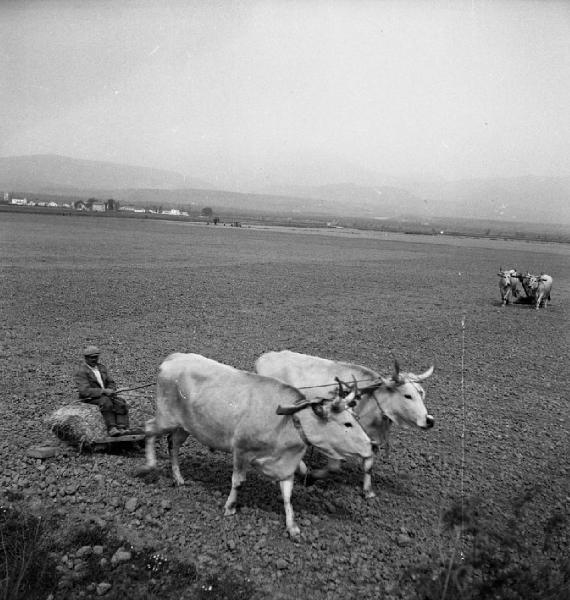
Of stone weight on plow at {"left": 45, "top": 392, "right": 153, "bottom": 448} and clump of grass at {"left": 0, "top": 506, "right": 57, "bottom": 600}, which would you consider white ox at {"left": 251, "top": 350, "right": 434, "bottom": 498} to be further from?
clump of grass at {"left": 0, "top": 506, "right": 57, "bottom": 600}

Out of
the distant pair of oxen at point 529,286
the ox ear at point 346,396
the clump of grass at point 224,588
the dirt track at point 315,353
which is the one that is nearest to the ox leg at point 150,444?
the dirt track at point 315,353

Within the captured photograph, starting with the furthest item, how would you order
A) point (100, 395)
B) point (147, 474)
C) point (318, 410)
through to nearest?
point (100, 395), point (147, 474), point (318, 410)

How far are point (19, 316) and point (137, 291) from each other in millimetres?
5827

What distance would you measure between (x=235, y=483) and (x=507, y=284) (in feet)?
69.3

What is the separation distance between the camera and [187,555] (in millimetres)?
5273

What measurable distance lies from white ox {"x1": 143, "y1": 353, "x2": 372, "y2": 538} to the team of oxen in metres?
0.01

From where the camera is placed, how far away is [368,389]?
6.95 metres

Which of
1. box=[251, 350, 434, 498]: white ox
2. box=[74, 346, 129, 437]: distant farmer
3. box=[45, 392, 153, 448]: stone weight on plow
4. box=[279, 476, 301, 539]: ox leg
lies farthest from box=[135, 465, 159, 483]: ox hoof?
box=[251, 350, 434, 498]: white ox

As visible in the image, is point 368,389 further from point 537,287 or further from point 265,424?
point 537,287

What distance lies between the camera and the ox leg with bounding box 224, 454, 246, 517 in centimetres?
606

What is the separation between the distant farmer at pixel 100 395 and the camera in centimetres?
714

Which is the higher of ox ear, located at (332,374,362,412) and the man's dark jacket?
ox ear, located at (332,374,362,412)

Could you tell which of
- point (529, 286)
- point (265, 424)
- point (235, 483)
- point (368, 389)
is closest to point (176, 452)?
point (235, 483)

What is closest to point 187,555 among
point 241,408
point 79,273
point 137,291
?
point 241,408
